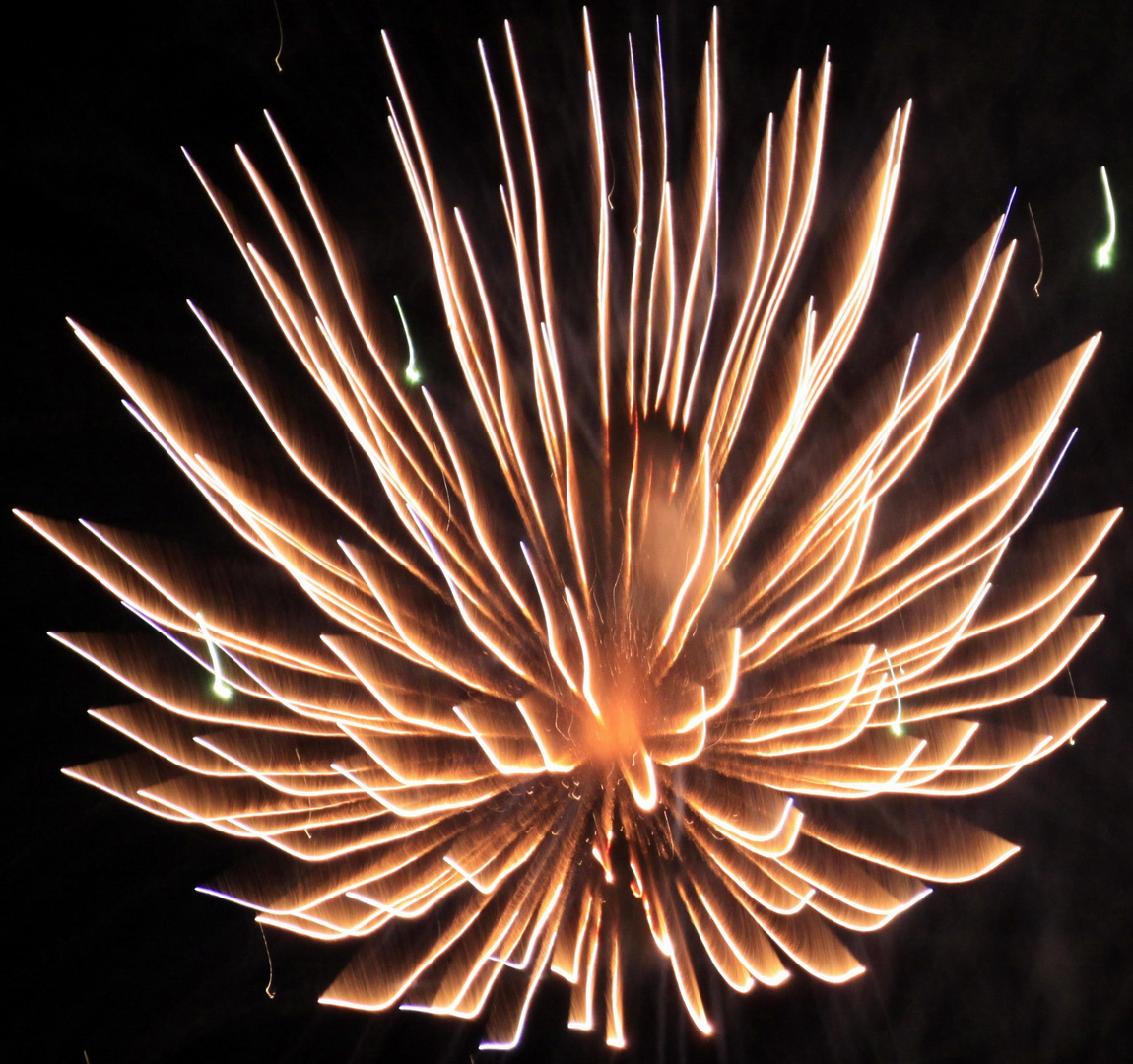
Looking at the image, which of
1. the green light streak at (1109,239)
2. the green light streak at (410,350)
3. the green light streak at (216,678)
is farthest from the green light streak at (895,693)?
the green light streak at (216,678)

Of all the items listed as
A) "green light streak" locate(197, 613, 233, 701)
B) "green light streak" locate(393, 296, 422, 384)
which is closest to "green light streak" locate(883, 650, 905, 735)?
"green light streak" locate(393, 296, 422, 384)

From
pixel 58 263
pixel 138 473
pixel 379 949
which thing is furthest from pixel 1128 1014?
pixel 58 263

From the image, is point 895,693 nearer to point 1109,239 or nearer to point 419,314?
point 1109,239

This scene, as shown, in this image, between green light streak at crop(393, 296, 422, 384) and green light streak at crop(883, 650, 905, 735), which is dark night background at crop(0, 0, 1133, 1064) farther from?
green light streak at crop(883, 650, 905, 735)

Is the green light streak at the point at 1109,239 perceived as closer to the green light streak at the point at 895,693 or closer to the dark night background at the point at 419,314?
the dark night background at the point at 419,314

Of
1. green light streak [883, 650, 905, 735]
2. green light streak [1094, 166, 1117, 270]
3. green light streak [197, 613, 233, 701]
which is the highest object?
green light streak [1094, 166, 1117, 270]

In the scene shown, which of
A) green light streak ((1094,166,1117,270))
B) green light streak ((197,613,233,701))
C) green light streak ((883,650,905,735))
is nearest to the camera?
green light streak ((197,613,233,701))

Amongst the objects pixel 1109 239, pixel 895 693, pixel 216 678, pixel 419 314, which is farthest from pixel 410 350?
pixel 1109 239
